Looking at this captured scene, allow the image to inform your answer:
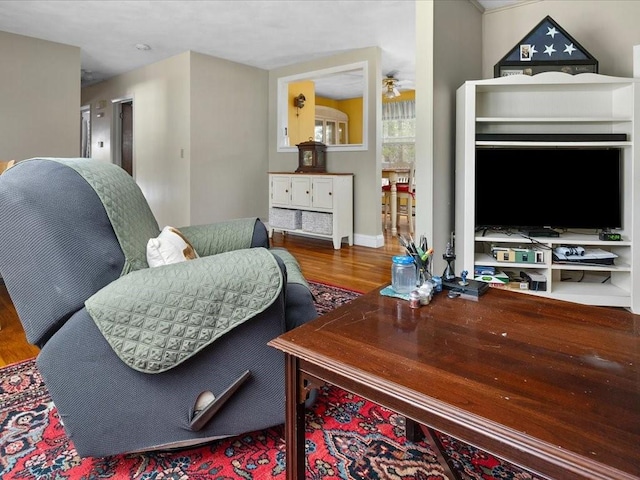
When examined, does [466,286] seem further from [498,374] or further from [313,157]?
[313,157]

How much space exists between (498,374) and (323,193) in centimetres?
435

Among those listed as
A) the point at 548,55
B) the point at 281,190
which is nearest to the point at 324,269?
the point at 281,190

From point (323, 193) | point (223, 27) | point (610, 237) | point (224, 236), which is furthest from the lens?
point (323, 193)

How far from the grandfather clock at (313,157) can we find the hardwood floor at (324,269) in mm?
948

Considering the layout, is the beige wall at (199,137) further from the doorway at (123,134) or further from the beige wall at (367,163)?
the beige wall at (367,163)

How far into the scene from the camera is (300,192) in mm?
5340

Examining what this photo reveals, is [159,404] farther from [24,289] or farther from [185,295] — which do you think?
[24,289]

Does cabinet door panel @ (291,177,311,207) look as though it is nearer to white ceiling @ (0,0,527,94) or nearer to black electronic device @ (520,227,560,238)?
white ceiling @ (0,0,527,94)

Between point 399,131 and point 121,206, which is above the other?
point 399,131

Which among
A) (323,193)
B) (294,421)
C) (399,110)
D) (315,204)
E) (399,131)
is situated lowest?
(294,421)

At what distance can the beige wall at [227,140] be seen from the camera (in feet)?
17.9

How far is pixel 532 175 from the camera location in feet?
9.58

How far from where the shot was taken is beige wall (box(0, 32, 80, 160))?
178 inches

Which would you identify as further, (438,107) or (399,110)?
(399,110)
